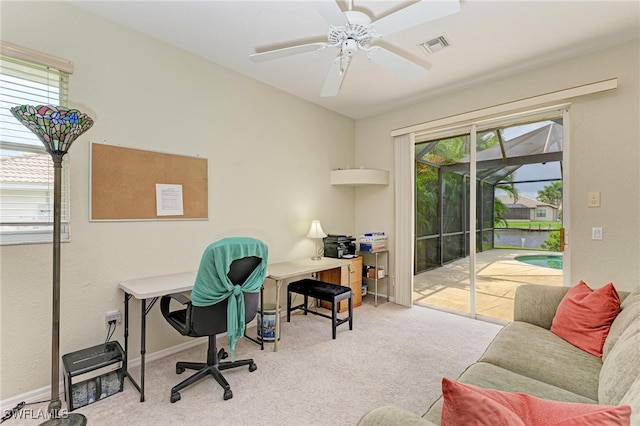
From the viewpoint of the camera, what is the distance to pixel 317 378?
2.28 m

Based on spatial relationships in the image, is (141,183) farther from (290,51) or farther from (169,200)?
(290,51)

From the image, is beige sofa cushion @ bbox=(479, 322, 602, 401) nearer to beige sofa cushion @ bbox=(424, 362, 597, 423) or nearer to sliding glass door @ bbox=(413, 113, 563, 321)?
beige sofa cushion @ bbox=(424, 362, 597, 423)

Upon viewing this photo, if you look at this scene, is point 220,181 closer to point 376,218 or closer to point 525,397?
point 376,218

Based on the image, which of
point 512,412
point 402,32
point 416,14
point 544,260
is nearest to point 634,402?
point 512,412

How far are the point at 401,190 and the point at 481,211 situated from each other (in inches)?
40.0

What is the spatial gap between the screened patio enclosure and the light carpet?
109 cm

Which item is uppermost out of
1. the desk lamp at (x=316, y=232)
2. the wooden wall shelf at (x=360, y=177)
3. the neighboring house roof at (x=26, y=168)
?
the wooden wall shelf at (x=360, y=177)

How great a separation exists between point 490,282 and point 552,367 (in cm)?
220

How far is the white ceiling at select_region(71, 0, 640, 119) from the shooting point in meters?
2.19

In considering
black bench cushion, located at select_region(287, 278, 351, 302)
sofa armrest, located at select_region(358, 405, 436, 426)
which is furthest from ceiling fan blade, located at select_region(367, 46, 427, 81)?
black bench cushion, located at select_region(287, 278, 351, 302)

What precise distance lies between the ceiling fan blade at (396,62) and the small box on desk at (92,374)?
8.92 ft

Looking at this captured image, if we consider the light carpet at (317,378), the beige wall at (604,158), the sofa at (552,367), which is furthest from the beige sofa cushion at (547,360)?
the beige wall at (604,158)

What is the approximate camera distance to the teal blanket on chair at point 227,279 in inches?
76.2

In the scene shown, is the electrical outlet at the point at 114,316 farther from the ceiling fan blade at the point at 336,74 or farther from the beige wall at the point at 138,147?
the ceiling fan blade at the point at 336,74
